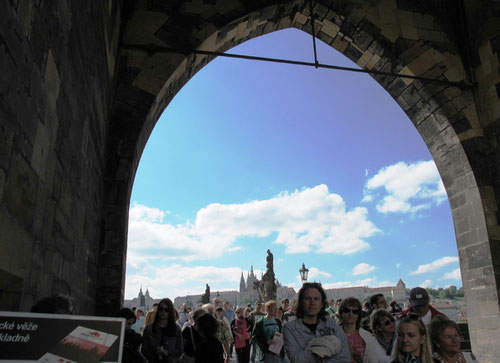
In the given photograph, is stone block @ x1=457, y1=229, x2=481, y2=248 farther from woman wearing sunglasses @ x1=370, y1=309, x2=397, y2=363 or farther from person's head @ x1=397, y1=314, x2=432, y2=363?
person's head @ x1=397, y1=314, x2=432, y2=363

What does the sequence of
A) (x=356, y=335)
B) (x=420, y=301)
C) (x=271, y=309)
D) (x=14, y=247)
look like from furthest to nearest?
(x=271, y=309) < (x=420, y=301) < (x=356, y=335) < (x=14, y=247)

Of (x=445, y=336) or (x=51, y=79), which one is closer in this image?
(x=51, y=79)

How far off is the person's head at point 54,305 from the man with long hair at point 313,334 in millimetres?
1193

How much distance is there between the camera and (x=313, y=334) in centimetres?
217

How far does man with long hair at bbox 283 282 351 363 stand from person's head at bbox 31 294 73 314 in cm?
119

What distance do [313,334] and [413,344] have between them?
52 cm

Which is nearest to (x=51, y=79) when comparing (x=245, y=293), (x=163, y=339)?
(x=163, y=339)

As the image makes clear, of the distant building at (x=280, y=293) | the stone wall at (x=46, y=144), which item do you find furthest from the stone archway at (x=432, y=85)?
the distant building at (x=280, y=293)

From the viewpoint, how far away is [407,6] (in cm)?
652

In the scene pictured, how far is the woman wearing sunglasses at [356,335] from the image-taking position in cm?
262

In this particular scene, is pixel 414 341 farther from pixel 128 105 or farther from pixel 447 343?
pixel 128 105

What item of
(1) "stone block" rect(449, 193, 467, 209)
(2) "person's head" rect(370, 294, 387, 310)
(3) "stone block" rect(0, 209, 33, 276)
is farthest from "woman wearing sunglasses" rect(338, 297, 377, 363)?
(1) "stone block" rect(449, 193, 467, 209)

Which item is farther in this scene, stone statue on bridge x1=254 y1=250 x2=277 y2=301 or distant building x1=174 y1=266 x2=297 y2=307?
distant building x1=174 y1=266 x2=297 y2=307

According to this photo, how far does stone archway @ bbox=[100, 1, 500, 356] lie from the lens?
5641 millimetres
